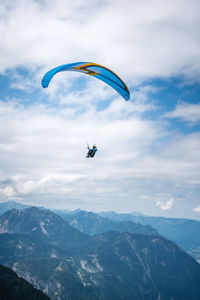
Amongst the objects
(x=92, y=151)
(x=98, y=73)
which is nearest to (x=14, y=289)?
(x=92, y=151)

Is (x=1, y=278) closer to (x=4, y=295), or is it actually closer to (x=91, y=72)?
(x=4, y=295)

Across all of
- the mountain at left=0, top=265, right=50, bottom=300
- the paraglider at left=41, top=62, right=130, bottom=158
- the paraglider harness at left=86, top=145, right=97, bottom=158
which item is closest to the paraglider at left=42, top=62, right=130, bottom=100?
the paraglider at left=41, top=62, right=130, bottom=158

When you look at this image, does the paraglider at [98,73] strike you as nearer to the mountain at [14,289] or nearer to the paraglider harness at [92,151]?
the paraglider harness at [92,151]

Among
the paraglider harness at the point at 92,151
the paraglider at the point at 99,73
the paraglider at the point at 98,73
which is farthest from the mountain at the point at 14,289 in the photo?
the paraglider at the point at 99,73

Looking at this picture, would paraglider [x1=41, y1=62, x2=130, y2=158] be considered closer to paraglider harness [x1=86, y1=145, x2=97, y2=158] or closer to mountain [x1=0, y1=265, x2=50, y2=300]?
paraglider harness [x1=86, y1=145, x2=97, y2=158]

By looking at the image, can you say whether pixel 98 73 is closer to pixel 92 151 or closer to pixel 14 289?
pixel 92 151

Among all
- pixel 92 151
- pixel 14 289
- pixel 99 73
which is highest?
A: pixel 99 73
